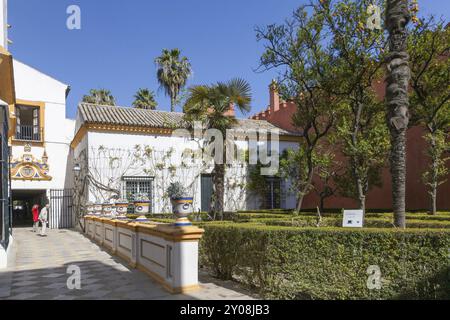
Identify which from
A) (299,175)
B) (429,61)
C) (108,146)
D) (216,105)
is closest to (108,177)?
(108,146)

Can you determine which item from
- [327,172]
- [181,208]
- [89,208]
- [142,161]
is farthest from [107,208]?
[327,172]

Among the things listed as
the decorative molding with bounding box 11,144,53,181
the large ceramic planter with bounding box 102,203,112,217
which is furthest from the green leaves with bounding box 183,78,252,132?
the decorative molding with bounding box 11,144,53,181

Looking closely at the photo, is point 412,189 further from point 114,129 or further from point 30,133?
point 30,133

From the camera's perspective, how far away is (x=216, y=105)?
13.9 metres

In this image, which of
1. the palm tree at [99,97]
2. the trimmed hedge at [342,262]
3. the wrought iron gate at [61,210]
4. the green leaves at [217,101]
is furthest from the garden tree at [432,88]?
the palm tree at [99,97]

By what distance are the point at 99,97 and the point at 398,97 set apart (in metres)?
32.2

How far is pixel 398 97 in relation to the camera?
7.42m

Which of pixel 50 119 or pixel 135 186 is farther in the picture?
pixel 50 119

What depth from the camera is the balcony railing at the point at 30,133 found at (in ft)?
68.6

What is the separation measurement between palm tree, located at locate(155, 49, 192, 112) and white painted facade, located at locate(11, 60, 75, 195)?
12074 mm

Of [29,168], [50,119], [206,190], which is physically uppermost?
[50,119]

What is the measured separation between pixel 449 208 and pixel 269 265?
41.3 ft

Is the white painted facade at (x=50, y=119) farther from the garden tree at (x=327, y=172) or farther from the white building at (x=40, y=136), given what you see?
the garden tree at (x=327, y=172)

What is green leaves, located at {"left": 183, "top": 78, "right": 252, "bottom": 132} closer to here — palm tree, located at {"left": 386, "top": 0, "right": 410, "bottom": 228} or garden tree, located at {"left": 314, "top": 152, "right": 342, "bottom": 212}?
garden tree, located at {"left": 314, "top": 152, "right": 342, "bottom": 212}
